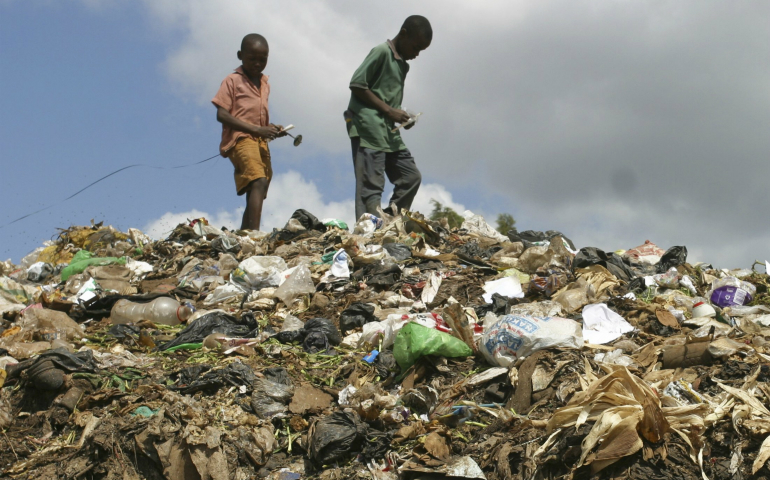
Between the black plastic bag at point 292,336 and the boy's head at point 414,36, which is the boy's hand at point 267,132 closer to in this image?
the boy's head at point 414,36

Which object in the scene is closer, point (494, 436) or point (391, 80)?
point (494, 436)

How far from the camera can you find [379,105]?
6.64 metres

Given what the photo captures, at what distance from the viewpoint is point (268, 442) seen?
3236 mm

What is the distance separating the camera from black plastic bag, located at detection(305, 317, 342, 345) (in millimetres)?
4359

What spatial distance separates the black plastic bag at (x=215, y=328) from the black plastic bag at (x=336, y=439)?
1.47 meters

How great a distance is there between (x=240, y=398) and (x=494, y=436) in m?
1.34

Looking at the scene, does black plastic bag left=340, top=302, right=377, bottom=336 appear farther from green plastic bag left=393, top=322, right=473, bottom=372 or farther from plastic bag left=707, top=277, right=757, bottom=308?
plastic bag left=707, top=277, right=757, bottom=308

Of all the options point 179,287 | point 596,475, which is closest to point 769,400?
point 596,475

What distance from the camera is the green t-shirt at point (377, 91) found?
659 cm

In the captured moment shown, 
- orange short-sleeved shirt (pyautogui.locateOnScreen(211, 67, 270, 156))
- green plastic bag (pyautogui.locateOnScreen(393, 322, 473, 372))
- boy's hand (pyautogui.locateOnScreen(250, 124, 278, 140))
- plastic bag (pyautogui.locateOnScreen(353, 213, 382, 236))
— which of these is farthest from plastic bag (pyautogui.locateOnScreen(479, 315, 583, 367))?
orange short-sleeved shirt (pyautogui.locateOnScreen(211, 67, 270, 156))

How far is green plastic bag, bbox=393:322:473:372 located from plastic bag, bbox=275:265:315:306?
1.78m

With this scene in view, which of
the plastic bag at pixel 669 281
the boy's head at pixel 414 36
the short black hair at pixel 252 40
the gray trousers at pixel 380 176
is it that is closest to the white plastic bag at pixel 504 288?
the plastic bag at pixel 669 281

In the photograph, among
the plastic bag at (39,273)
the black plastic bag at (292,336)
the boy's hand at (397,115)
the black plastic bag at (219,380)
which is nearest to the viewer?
the black plastic bag at (219,380)

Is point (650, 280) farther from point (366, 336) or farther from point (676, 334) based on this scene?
point (366, 336)
